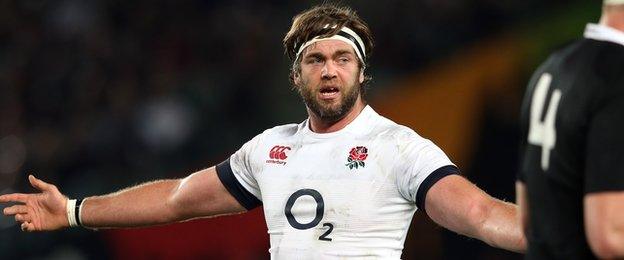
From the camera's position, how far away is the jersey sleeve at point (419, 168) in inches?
207

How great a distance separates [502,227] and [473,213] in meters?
0.16

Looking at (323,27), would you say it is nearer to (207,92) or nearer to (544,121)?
(544,121)

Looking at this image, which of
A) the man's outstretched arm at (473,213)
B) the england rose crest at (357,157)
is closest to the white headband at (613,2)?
the man's outstretched arm at (473,213)

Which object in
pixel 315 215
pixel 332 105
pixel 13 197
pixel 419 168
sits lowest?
pixel 315 215

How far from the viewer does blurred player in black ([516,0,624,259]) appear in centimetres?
334

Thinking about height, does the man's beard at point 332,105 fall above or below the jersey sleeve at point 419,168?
above

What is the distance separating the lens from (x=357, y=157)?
18.2ft

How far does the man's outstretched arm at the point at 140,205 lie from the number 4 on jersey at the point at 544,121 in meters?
2.79

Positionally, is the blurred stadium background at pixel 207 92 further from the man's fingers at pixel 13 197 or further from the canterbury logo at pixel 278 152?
the canterbury logo at pixel 278 152

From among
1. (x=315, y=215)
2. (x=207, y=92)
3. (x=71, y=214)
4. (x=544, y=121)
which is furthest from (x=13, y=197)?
(x=207, y=92)

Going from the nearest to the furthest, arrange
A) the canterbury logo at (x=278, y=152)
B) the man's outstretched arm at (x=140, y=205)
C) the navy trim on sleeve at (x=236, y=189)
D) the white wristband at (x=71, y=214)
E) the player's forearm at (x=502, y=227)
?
the player's forearm at (x=502, y=227)
the canterbury logo at (x=278, y=152)
the navy trim on sleeve at (x=236, y=189)
the man's outstretched arm at (x=140, y=205)
the white wristband at (x=71, y=214)

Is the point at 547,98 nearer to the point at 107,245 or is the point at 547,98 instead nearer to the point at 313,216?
the point at 313,216

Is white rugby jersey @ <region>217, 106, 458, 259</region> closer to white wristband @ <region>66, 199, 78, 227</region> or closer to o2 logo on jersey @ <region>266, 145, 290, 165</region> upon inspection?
o2 logo on jersey @ <region>266, 145, 290, 165</region>

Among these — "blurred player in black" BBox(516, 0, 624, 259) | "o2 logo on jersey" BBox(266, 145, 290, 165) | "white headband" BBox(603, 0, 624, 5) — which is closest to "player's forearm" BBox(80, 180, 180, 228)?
"o2 logo on jersey" BBox(266, 145, 290, 165)
